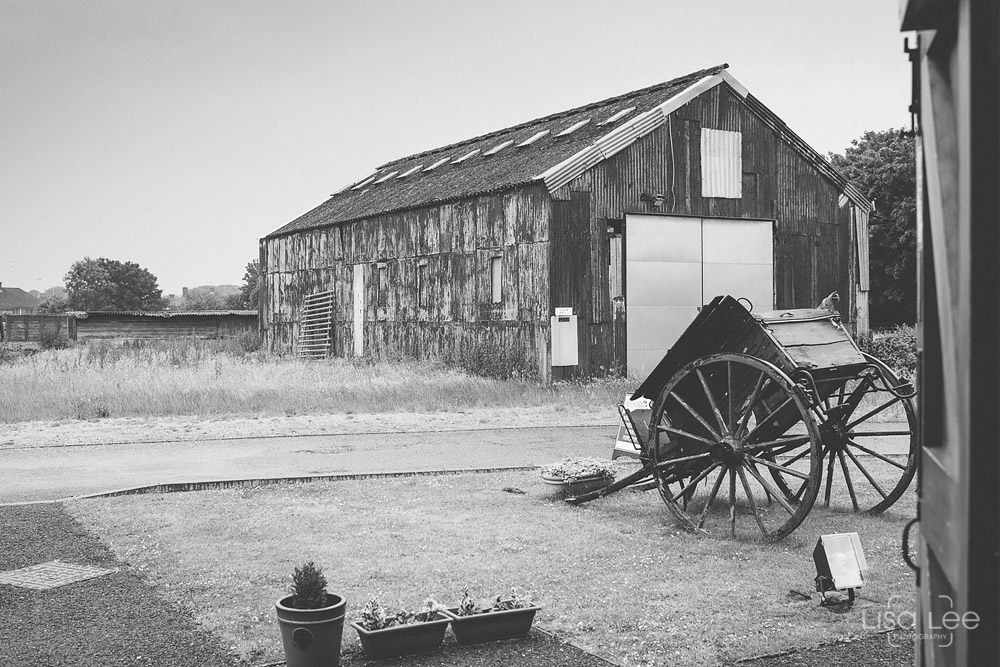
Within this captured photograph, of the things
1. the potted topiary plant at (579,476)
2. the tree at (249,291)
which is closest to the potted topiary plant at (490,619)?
the potted topiary plant at (579,476)

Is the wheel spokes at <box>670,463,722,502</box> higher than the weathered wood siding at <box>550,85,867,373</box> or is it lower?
lower

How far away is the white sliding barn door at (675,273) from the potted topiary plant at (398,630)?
19155 mm

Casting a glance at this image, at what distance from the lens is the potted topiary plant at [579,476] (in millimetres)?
10312

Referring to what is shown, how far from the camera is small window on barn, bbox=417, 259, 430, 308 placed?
94.5 feet

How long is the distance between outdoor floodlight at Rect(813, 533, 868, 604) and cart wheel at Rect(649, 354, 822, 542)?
47.3 inches

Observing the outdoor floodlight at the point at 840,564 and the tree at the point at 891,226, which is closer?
the outdoor floodlight at the point at 840,564

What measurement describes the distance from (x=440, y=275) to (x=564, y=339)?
5.39 metres

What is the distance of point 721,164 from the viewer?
2611cm

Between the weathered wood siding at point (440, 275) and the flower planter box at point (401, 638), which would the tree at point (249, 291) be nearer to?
the weathered wood siding at point (440, 275)

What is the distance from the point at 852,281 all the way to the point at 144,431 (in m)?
19.1

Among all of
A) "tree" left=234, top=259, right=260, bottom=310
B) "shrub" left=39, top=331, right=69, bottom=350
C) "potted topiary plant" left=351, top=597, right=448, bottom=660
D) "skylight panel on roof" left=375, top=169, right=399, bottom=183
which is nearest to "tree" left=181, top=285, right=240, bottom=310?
"tree" left=234, top=259, right=260, bottom=310

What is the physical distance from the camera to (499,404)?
21.2 m

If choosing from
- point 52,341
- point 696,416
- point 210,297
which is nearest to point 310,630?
point 696,416

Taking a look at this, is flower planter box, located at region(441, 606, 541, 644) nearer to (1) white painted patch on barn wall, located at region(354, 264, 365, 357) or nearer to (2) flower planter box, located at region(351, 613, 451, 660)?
(2) flower planter box, located at region(351, 613, 451, 660)
